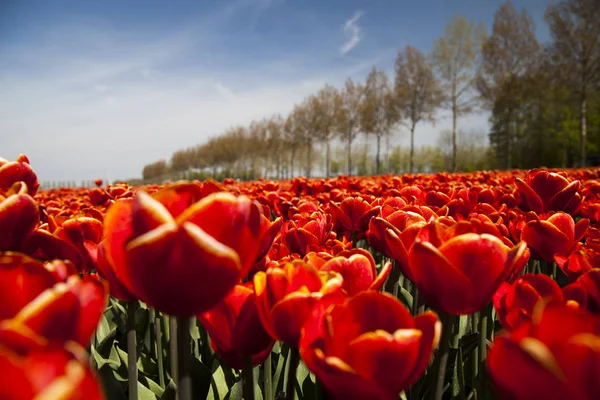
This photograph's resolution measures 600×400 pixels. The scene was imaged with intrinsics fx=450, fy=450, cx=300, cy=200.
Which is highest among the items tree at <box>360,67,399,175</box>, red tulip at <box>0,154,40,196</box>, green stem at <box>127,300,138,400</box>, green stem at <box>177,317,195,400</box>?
tree at <box>360,67,399,175</box>

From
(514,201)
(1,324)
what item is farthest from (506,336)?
(514,201)

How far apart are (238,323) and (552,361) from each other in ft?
1.75

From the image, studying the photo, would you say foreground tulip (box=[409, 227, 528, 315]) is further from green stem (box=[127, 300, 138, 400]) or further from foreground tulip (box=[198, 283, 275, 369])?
green stem (box=[127, 300, 138, 400])

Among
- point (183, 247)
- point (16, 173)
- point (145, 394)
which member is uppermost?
point (16, 173)

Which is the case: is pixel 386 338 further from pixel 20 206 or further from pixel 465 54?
pixel 465 54

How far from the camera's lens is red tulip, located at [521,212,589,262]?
1.32 meters

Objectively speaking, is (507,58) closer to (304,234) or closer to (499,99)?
(499,99)

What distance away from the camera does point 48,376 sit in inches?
17.1

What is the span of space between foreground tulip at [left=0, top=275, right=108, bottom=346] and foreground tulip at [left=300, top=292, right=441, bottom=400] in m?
0.30

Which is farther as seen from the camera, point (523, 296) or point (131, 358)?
point (131, 358)

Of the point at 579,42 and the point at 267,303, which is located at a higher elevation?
the point at 579,42

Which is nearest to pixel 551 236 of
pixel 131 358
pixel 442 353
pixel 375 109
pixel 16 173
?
pixel 442 353

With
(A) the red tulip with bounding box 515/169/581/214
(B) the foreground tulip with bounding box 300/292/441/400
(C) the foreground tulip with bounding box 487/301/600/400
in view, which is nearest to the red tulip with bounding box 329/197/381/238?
(A) the red tulip with bounding box 515/169/581/214

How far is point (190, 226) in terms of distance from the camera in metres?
0.62
